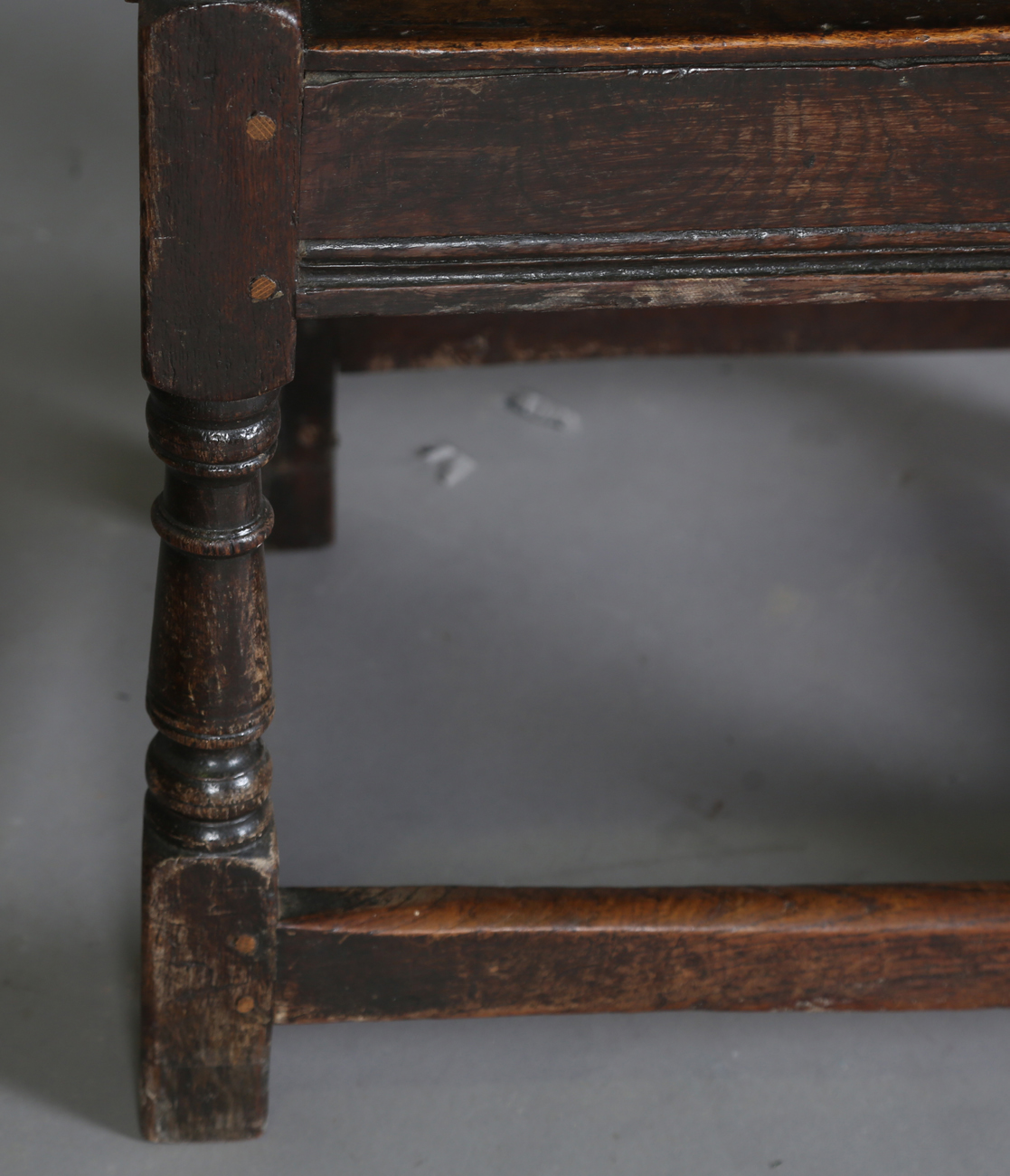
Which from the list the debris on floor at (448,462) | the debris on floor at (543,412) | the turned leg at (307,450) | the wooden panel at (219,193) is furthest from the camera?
the debris on floor at (543,412)

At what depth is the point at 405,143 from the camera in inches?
33.7

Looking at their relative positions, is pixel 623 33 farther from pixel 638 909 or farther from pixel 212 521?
pixel 638 909

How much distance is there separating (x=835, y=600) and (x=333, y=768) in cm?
69

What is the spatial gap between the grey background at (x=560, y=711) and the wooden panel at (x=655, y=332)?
18cm

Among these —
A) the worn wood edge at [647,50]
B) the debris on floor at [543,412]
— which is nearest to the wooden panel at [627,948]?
the worn wood edge at [647,50]

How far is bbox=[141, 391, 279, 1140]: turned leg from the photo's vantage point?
968 mm

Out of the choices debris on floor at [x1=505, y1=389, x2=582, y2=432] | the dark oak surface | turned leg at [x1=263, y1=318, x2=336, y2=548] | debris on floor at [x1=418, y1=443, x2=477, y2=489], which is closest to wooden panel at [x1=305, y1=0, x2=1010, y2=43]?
the dark oak surface

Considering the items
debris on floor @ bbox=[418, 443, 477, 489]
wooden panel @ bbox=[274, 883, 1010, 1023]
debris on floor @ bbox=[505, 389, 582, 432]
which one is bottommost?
debris on floor @ bbox=[418, 443, 477, 489]

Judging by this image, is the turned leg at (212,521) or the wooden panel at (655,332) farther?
the wooden panel at (655,332)

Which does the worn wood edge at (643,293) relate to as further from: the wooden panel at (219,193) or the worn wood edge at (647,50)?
the worn wood edge at (647,50)

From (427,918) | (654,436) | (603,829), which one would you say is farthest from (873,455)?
(427,918)

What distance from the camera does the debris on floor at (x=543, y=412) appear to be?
2.20 metres

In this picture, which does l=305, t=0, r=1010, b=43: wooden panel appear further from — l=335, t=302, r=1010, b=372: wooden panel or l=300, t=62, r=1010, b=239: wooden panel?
l=335, t=302, r=1010, b=372: wooden panel

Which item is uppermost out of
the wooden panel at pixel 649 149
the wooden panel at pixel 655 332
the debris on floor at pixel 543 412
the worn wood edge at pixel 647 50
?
the worn wood edge at pixel 647 50
